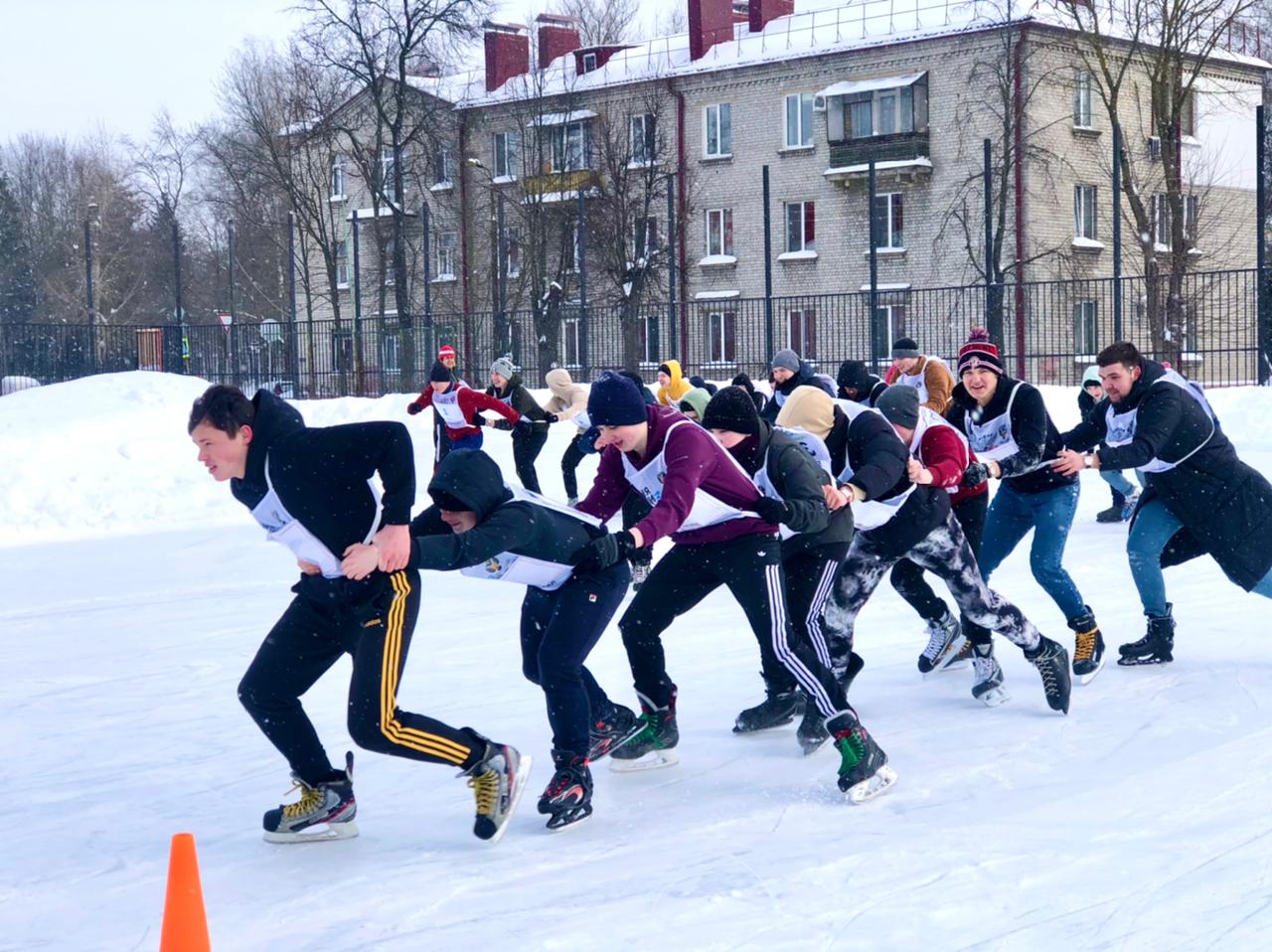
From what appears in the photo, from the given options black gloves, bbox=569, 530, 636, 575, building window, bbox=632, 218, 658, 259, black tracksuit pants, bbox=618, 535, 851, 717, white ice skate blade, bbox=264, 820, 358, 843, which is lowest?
white ice skate blade, bbox=264, 820, 358, 843

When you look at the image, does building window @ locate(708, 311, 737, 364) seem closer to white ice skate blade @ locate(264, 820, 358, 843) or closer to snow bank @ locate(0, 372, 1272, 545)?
snow bank @ locate(0, 372, 1272, 545)

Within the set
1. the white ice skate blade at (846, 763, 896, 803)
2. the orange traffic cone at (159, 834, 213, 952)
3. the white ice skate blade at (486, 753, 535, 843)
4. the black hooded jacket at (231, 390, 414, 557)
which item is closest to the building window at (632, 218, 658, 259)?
the white ice skate blade at (846, 763, 896, 803)

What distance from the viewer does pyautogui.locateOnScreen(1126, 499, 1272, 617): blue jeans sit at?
6871mm

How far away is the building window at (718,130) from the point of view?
34.6m

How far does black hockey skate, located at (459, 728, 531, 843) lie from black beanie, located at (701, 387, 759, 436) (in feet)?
4.58

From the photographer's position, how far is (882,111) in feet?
105

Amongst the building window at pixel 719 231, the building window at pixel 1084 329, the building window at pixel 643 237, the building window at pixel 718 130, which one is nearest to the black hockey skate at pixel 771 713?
the building window at pixel 1084 329

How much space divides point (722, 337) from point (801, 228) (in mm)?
12909

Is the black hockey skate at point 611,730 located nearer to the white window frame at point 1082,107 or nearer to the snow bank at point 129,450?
the snow bank at point 129,450

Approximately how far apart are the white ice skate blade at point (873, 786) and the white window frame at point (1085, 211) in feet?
92.9

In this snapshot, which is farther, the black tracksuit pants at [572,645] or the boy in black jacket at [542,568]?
the black tracksuit pants at [572,645]

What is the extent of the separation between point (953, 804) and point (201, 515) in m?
11.1

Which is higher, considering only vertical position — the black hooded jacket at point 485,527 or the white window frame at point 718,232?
the white window frame at point 718,232

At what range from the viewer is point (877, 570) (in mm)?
5922
